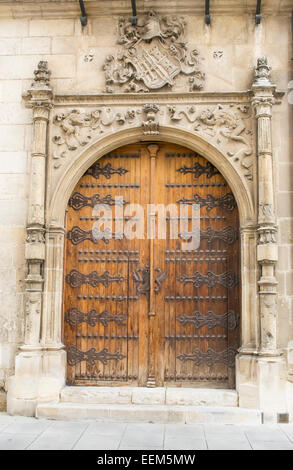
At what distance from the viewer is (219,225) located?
618 cm

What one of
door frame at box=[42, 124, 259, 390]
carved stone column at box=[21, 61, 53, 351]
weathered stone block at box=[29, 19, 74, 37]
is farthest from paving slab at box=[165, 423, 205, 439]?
weathered stone block at box=[29, 19, 74, 37]

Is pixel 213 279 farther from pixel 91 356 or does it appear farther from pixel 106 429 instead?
pixel 106 429

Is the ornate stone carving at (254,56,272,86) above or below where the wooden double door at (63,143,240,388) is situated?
above

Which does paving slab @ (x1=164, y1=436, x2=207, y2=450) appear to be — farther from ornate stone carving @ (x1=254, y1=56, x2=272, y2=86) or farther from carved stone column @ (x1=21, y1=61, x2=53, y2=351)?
ornate stone carving @ (x1=254, y1=56, x2=272, y2=86)

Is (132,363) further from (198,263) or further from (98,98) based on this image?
(98,98)

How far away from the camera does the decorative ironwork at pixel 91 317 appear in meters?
6.11

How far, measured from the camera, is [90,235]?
627 cm

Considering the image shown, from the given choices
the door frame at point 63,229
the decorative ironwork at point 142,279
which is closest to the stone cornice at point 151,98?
the door frame at point 63,229

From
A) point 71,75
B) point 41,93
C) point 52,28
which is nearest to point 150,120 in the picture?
point 71,75

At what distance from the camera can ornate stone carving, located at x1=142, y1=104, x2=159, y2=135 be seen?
6074 millimetres

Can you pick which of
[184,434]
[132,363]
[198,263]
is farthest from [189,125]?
[184,434]

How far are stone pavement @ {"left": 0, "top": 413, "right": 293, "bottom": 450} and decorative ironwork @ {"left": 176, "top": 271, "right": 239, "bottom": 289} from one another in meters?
1.60
